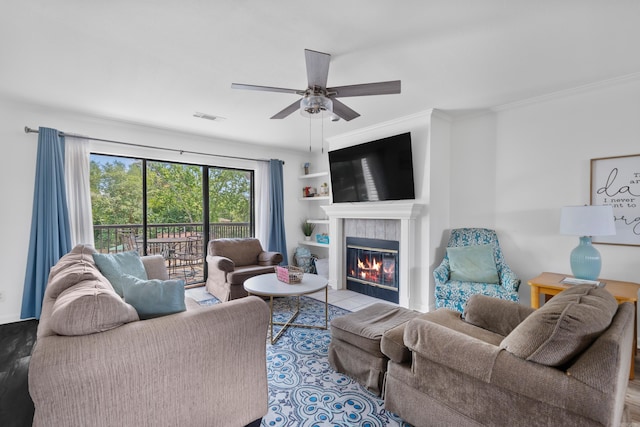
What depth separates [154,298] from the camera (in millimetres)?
1543

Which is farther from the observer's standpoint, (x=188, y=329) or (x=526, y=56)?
(x=526, y=56)

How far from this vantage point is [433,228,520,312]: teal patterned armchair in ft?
9.56

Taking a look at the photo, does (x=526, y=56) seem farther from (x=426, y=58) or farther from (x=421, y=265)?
(x=421, y=265)

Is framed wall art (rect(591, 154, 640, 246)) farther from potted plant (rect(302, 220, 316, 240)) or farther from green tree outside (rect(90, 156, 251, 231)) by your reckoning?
green tree outside (rect(90, 156, 251, 231))

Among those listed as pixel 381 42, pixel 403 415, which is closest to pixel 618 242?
pixel 403 415

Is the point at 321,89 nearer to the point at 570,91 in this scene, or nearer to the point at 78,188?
the point at 570,91

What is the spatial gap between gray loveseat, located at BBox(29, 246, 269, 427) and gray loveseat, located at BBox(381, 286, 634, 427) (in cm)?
85

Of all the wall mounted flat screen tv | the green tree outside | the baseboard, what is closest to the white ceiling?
the wall mounted flat screen tv

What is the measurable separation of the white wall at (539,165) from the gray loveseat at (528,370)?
177 cm

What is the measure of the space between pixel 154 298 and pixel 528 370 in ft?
5.81

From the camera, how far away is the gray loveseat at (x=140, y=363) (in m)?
1.11

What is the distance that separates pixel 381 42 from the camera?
2018mm

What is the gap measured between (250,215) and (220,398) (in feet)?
13.1

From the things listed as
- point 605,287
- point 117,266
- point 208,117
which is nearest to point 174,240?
point 208,117
